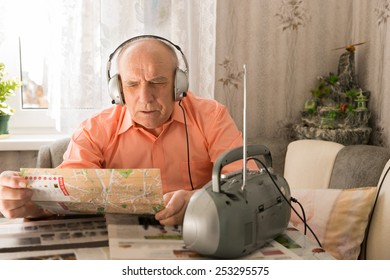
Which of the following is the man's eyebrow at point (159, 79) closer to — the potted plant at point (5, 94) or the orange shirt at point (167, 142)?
the orange shirt at point (167, 142)

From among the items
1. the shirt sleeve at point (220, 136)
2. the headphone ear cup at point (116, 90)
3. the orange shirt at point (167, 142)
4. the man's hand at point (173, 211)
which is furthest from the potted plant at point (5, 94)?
the man's hand at point (173, 211)

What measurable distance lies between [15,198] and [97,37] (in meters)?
1.03

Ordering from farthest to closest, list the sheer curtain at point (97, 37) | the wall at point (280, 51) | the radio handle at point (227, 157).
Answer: the wall at point (280, 51), the sheer curtain at point (97, 37), the radio handle at point (227, 157)

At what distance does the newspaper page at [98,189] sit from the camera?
94cm

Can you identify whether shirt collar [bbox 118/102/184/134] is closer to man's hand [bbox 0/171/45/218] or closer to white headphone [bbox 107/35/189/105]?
white headphone [bbox 107/35/189/105]

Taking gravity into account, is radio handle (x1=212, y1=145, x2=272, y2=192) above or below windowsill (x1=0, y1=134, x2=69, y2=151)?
above

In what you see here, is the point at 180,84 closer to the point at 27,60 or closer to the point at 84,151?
the point at 84,151

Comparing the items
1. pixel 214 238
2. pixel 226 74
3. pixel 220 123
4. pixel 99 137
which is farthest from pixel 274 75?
pixel 214 238

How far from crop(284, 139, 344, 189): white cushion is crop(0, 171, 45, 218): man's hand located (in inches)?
38.7

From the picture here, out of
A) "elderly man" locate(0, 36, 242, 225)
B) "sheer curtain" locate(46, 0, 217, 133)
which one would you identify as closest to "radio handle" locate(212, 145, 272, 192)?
"elderly man" locate(0, 36, 242, 225)

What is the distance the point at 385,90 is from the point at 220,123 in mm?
734

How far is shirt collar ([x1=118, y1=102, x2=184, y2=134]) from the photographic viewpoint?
1.36 meters

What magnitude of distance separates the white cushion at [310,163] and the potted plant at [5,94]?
102 centimetres
